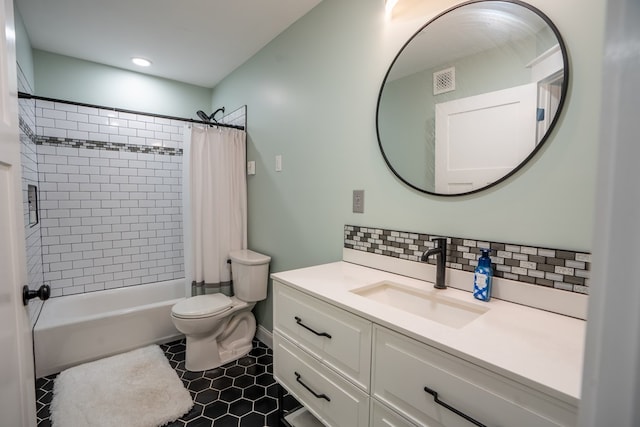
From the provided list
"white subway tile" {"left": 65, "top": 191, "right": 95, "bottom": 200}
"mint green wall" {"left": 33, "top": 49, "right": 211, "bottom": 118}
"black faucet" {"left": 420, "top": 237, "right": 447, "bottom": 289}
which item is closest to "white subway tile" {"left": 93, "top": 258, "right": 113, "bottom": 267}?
"white subway tile" {"left": 65, "top": 191, "right": 95, "bottom": 200}

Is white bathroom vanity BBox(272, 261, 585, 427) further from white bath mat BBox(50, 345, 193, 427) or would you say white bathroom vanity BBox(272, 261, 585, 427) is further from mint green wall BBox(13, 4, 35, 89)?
mint green wall BBox(13, 4, 35, 89)

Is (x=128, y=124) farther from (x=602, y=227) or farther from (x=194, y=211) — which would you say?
(x=602, y=227)

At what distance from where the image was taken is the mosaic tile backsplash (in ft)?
3.14

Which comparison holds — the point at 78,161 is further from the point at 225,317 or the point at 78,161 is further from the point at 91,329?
the point at 225,317

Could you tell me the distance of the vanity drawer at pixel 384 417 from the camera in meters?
0.92

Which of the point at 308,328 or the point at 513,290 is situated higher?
the point at 513,290

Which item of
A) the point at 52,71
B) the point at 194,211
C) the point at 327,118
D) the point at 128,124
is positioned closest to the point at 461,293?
the point at 327,118

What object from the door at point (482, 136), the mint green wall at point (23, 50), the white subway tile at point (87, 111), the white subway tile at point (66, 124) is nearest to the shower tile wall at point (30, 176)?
the mint green wall at point (23, 50)

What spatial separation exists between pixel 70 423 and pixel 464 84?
8.43 feet

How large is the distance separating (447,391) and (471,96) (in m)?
1.10

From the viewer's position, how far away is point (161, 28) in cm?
214

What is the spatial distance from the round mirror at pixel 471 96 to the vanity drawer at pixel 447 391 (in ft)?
2.33

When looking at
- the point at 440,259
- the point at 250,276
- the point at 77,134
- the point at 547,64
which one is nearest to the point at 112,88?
the point at 77,134

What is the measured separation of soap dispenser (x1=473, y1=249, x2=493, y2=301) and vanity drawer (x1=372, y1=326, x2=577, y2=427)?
0.41 meters
